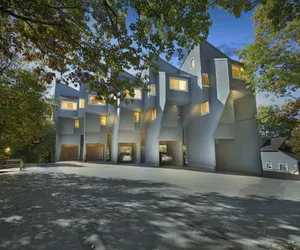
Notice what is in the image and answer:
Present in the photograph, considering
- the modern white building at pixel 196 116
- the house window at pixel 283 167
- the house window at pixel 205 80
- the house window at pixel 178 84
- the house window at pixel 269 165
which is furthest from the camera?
the house window at pixel 269 165

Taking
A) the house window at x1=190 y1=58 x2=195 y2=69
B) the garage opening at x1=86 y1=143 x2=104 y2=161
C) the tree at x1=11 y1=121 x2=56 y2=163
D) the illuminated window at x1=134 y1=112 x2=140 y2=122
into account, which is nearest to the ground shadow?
the house window at x1=190 y1=58 x2=195 y2=69

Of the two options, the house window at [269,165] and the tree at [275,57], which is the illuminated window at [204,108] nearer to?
the tree at [275,57]

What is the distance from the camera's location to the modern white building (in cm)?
1233

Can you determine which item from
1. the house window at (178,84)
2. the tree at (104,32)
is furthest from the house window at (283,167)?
the tree at (104,32)

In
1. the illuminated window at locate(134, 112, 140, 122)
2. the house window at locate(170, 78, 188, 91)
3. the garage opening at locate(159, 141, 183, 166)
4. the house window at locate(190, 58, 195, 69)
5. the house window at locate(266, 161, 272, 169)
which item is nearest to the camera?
the house window at locate(170, 78, 188, 91)

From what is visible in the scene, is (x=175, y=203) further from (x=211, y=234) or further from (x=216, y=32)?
(x=216, y=32)

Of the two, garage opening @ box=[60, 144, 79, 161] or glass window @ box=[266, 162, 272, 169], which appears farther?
garage opening @ box=[60, 144, 79, 161]

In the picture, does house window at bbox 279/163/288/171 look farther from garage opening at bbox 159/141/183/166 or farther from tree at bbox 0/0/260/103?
tree at bbox 0/0/260/103

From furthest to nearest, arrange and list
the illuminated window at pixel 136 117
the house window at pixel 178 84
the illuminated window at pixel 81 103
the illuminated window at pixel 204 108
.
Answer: the illuminated window at pixel 81 103 < the illuminated window at pixel 136 117 < the house window at pixel 178 84 < the illuminated window at pixel 204 108

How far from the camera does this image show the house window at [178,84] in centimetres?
1431

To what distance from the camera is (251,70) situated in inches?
346

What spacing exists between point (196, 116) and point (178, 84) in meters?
3.43

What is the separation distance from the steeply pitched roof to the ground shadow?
62.2 ft

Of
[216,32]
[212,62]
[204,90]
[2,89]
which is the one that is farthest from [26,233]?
[212,62]
